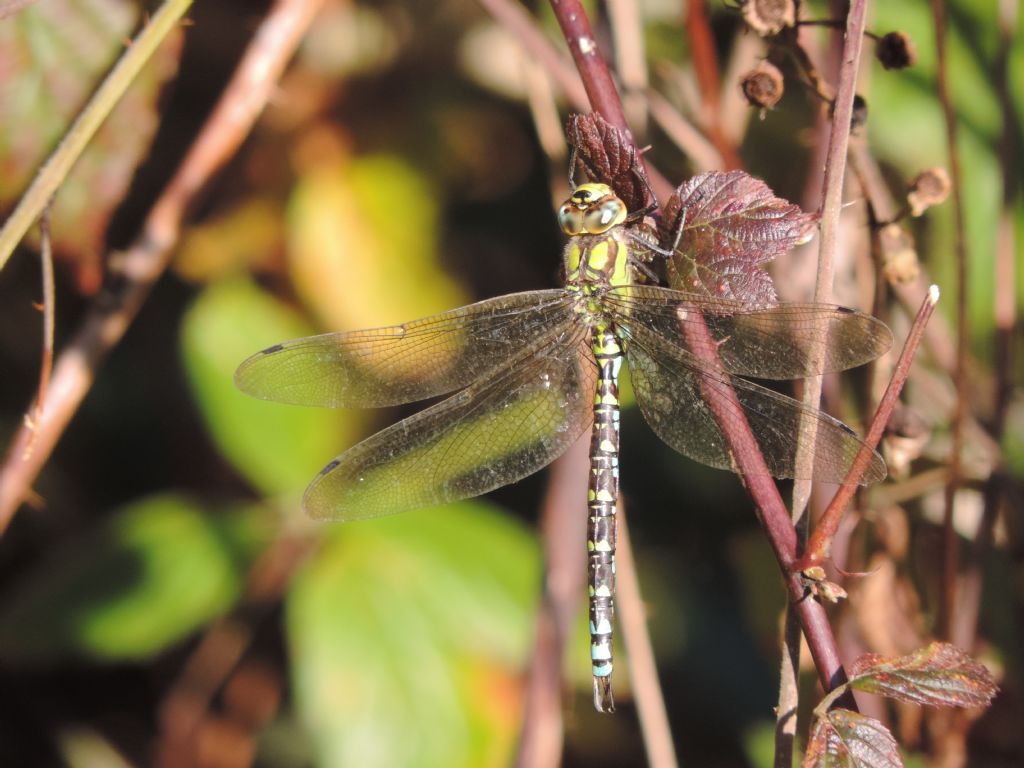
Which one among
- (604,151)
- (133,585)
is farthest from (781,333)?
(133,585)

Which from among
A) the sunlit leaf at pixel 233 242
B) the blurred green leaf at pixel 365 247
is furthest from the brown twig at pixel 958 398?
the sunlit leaf at pixel 233 242

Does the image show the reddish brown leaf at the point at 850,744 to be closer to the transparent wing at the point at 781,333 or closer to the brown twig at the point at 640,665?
the transparent wing at the point at 781,333

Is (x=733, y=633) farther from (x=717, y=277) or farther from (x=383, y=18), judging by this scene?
(x=383, y=18)

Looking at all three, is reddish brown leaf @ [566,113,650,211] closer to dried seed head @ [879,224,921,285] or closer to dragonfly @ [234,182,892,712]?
dragonfly @ [234,182,892,712]

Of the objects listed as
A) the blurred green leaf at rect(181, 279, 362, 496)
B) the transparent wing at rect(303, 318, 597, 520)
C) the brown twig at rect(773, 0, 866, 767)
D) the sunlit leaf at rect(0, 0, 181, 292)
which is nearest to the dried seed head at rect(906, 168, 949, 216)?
the brown twig at rect(773, 0, 866, 767)

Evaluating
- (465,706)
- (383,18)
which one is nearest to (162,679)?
(465,706)
